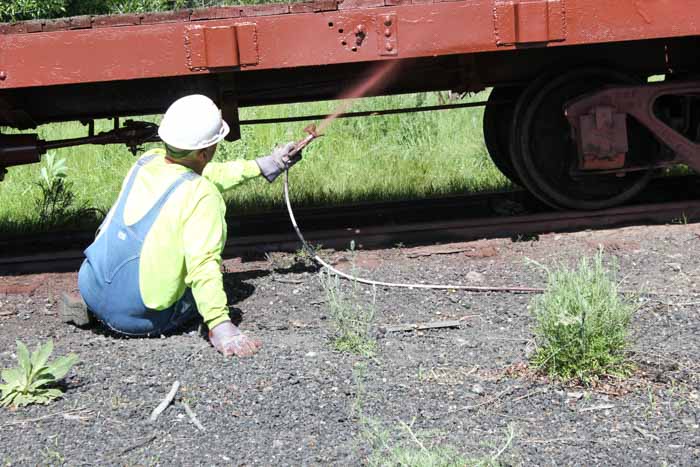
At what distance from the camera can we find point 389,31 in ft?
20.8

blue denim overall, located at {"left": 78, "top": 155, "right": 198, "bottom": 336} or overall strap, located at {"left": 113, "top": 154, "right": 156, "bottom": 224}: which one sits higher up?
overall strap, located at {"left": 113, "top": 154, "right": 156, "bottom": 224}

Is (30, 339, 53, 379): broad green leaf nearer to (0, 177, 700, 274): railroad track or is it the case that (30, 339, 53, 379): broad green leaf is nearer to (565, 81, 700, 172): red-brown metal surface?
(0, 177, 700, 274): railroad track

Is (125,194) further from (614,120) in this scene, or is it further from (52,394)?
(614,120)

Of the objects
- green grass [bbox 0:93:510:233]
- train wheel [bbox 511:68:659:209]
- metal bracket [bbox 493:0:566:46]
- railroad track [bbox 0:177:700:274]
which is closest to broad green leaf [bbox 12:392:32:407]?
railroad track [bbox 0:177:700:274]

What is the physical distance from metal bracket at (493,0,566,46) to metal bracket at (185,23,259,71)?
62.8 inches

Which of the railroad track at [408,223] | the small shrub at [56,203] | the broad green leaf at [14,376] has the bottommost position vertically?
the broad green leaf at [14,376]

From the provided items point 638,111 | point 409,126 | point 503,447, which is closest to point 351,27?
point 638,111

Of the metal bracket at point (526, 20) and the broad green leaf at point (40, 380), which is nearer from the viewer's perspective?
the broad green leaf at point (40, 380)

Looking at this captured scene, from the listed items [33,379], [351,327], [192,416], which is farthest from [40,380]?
[351,327]

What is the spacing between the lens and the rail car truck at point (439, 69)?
622 centimetres

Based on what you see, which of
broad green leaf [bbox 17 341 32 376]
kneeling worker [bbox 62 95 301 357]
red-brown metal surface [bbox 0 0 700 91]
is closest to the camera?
broad green leaf [bbox 17 341 32 376]

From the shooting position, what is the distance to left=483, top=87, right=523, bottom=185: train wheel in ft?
25.3

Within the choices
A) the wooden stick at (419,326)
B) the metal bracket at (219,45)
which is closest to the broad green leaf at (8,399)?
the wooden stick at (419,326)

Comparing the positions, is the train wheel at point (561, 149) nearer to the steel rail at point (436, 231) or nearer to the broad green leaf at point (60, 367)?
the steel rail at point (436, 231)
